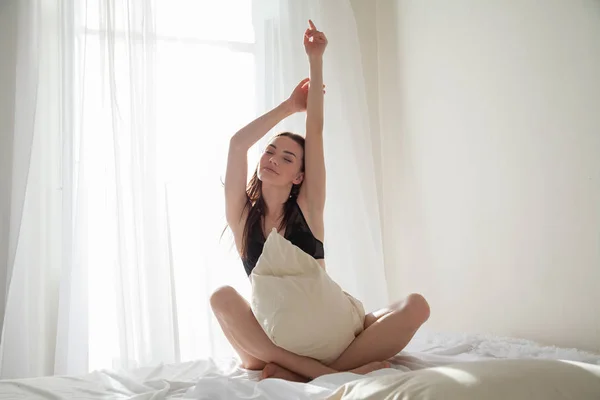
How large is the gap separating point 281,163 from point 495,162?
2.99 ft

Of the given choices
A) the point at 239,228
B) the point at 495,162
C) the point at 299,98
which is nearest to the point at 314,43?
the point at 299,98

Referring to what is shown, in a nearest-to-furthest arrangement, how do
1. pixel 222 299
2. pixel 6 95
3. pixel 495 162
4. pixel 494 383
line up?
pixel 494 383 < pixel 222 299 < pixel 495 162 < pixel 6 95

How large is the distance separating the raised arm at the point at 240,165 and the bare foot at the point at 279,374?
0.53 metres

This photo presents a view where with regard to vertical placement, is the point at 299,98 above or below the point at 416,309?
above

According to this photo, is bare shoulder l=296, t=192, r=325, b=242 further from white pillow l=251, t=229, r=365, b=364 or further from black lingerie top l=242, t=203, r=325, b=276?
white pillow l=251, t=229, r=365, b=364

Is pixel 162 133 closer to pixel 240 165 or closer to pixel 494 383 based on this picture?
pixel 240 165

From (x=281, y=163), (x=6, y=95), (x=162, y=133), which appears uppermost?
(x=6, y=95)

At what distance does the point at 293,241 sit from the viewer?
1.95m

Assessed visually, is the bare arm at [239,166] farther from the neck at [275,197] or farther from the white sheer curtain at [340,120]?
the white sheer curtain at [340,120]

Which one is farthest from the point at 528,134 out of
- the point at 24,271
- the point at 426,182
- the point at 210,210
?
the point at 24,271

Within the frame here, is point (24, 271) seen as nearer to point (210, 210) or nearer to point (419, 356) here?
point (210, 210)

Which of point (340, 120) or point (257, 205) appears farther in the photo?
point (340, 120)

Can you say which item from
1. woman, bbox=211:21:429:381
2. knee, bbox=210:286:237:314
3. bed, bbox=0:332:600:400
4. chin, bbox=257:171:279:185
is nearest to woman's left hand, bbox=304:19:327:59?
woman, bbox=211:21:429:381

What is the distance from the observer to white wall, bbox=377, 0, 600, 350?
204cm
